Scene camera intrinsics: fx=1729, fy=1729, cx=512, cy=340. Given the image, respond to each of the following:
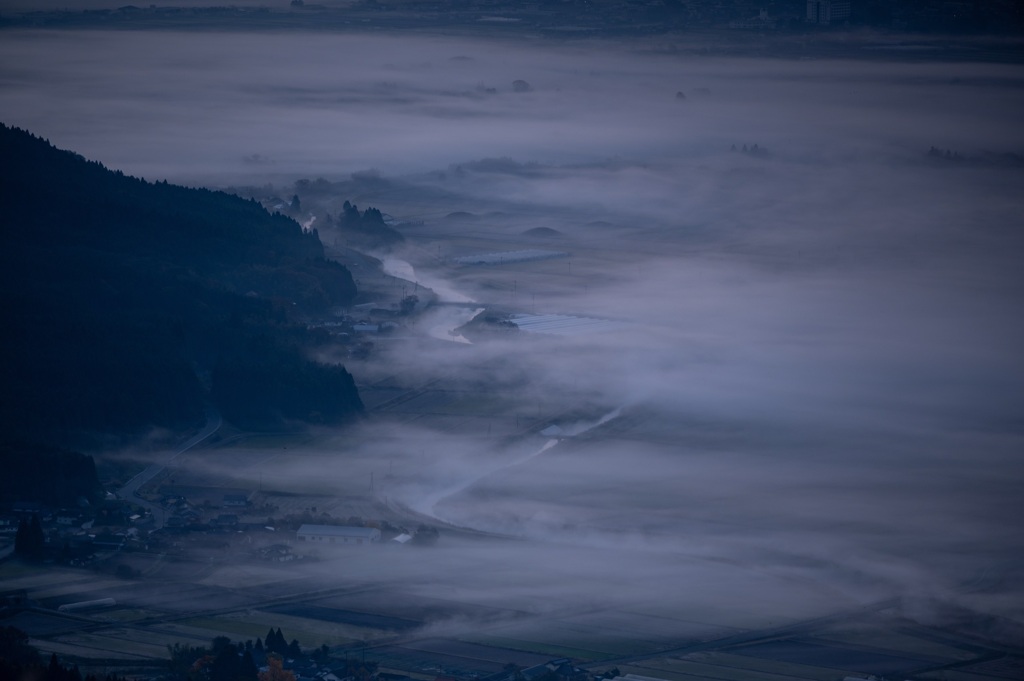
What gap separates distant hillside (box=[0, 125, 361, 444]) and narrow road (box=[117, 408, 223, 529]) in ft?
0.62

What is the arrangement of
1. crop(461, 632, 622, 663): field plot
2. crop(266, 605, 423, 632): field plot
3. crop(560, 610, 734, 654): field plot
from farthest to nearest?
1. crop(266, 605, 423, 632): field plot
2. crop(560, 610, 734, 654): field plot
3. crop(461, 632, 622, 663): field plot

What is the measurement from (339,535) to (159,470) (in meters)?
2.63

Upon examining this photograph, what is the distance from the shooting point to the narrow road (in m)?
13.9

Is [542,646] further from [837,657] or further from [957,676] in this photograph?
[957,676]

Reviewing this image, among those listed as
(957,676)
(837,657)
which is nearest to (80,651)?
(837,657)

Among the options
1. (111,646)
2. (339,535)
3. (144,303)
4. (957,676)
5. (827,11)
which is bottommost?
(957,676)

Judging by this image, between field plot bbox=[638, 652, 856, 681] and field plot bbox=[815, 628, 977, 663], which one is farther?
field plot bbox=[815, 628, 977, 663]

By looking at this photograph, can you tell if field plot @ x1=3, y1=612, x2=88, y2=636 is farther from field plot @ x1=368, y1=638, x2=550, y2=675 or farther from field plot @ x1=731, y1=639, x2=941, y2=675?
field plot @ x1=731, y1=639, x2=941, y2=675

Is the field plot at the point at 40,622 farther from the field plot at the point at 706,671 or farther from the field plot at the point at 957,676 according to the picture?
the field plot at the point at 957,676

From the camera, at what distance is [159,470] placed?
14969 millimetres

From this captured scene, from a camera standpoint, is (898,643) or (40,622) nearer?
(898,643)

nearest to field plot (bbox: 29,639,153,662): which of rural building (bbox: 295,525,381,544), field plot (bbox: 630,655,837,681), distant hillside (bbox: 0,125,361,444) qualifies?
rural building (bbox: 295,525,381,544)

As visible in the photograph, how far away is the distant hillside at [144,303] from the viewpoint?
644 inches

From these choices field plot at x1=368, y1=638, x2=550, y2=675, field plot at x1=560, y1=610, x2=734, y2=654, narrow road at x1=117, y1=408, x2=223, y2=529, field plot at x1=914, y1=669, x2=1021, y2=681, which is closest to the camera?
field plot at x1=914, y1=669, x2=1021, y2=681
